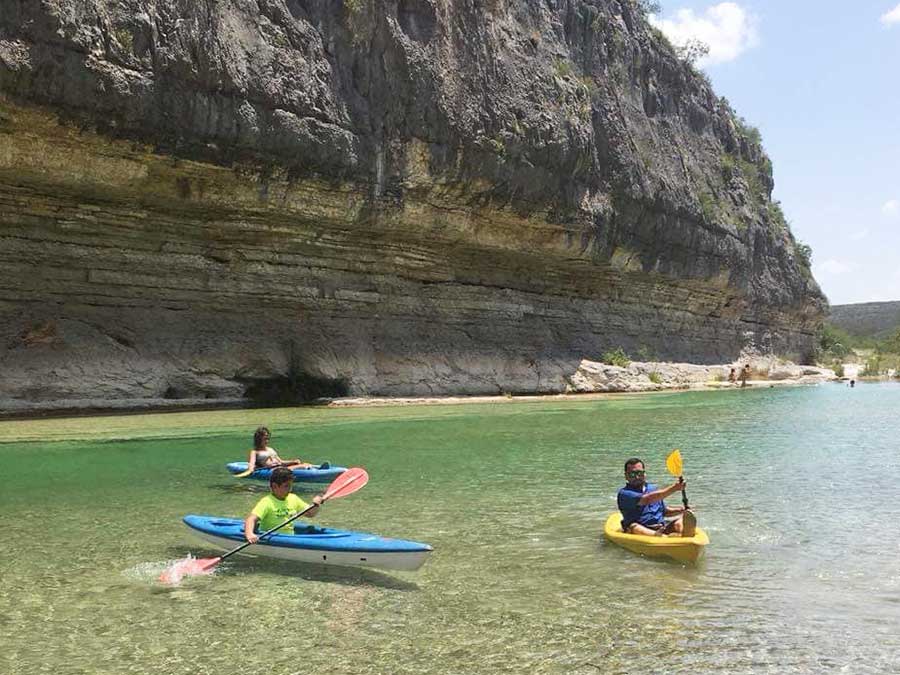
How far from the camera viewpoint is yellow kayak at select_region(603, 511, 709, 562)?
6141mm

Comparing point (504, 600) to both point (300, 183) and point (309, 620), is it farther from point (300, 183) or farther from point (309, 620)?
point (300, 183)

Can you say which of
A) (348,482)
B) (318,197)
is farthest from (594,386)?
(348,482)

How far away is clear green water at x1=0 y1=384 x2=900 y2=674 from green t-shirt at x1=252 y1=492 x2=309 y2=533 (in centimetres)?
32

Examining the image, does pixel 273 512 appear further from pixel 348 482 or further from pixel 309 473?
pixel 309 473

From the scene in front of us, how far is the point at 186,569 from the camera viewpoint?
5.96 metres

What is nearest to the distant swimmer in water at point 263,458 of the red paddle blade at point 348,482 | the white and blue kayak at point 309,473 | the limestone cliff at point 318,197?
the white and blue kayak at point 309,473

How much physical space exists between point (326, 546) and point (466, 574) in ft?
3.43

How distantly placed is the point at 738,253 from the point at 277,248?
82.1 ft

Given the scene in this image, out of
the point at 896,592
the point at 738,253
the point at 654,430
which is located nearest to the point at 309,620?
the point at 896,592

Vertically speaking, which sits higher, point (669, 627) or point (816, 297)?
point (816, 297)

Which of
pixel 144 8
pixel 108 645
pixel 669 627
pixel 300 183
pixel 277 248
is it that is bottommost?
pixel 108 645

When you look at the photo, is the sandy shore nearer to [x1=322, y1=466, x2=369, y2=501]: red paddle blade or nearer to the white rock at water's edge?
the white rock at water's edge

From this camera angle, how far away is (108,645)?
180 inches

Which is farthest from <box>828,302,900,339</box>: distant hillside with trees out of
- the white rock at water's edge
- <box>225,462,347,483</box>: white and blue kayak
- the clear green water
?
<box>225,462,347,483</box>: white and blue kayak
